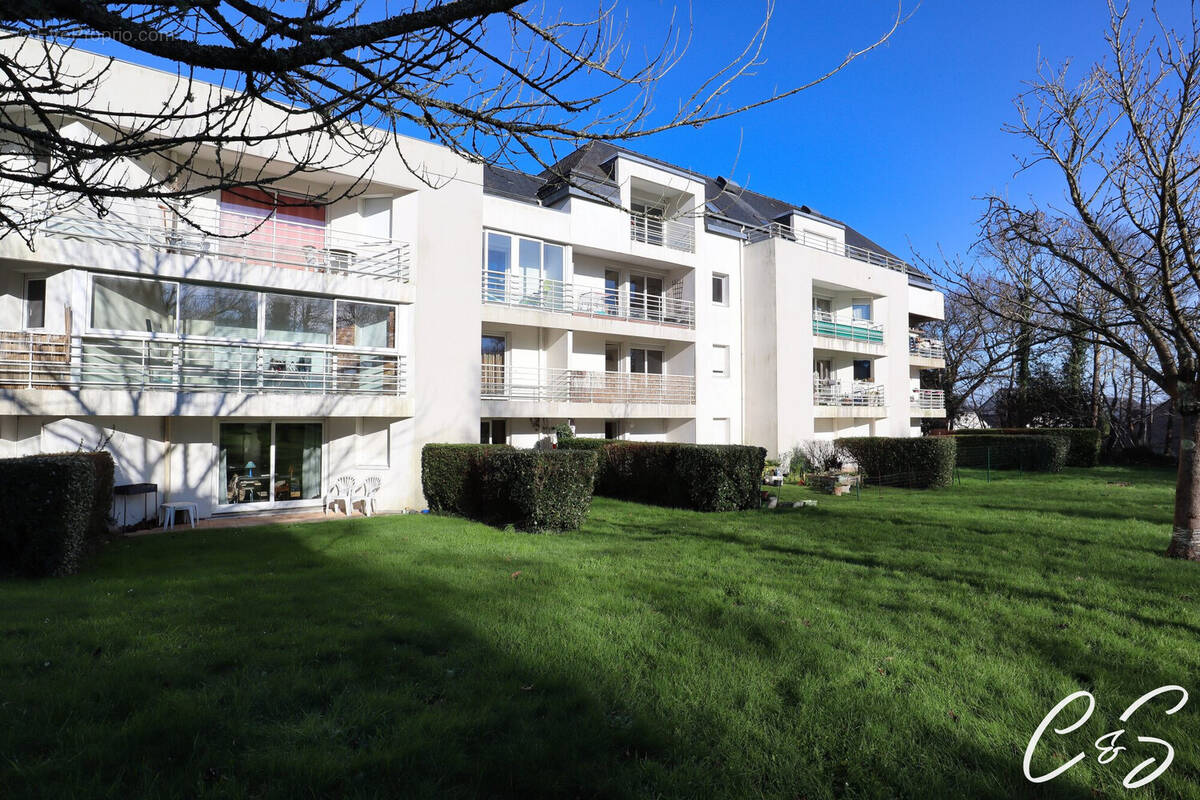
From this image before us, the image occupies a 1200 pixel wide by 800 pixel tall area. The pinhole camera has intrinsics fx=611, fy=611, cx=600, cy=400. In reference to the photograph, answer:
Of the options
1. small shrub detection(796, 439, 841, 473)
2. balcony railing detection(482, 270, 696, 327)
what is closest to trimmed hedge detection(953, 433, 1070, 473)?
small shrub detection(796, 439, 841, 473)

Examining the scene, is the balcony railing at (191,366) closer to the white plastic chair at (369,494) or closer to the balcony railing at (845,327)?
the white plastic chair at (369,494)

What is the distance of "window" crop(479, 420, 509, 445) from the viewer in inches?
696

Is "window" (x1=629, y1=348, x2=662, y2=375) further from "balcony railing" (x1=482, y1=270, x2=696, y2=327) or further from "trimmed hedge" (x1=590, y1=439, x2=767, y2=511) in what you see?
"trimmed hedge" (x1=590, y1=439, x2=767, y2=511)

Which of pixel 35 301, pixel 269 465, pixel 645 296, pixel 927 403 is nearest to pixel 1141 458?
pixel 927 403

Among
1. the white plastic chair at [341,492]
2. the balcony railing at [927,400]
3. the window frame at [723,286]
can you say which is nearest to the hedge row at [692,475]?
the white plastic chair at [341,492]

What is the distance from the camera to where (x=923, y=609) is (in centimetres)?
577

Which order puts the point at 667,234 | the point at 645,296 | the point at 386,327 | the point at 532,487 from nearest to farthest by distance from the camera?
the point at 532,487 < the point at 386,327 < the point at 645,296 < the point at 667,234

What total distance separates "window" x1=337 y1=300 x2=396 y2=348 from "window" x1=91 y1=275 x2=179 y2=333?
3055 millimetres

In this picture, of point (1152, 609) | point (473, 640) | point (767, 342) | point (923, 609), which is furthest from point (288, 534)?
point (767, 342)

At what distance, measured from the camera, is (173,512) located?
1168 centimetres

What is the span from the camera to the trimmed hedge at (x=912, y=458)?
18031 millimetres

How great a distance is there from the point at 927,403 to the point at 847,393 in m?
8.63

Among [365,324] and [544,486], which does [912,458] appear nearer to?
[544,486]

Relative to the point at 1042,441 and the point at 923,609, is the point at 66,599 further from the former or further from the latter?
the point at 1042,441
